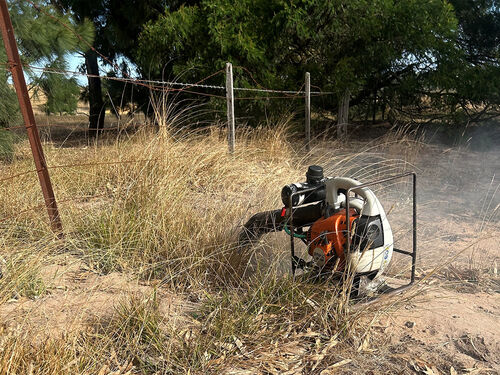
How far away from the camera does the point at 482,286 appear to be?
2896 millimetres

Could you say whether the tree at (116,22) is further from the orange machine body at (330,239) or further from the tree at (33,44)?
the orange machine body at (330,239)

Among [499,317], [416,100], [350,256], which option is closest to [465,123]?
[416,100]

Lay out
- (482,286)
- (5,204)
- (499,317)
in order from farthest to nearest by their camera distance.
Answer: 1. (5,204)
2. (482,286)
3. (499,317)

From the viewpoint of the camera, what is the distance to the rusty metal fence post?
8.18 ft

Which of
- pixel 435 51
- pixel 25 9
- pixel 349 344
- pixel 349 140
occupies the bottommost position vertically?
pixel 349 140

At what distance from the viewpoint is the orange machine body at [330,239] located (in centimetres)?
205

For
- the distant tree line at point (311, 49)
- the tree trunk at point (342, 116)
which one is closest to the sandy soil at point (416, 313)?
the distant tree line at point (311, 49)

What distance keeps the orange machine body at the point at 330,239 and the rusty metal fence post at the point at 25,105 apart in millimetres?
1606

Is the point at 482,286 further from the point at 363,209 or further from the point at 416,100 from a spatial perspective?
the point at 416,100

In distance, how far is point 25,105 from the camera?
2.63 m

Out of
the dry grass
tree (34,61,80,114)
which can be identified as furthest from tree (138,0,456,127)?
the dry grass

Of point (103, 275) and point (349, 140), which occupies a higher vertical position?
point (103, 275)

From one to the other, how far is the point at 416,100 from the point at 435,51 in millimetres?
1228

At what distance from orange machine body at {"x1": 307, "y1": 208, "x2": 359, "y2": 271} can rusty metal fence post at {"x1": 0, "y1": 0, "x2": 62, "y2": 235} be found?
1606 mm
